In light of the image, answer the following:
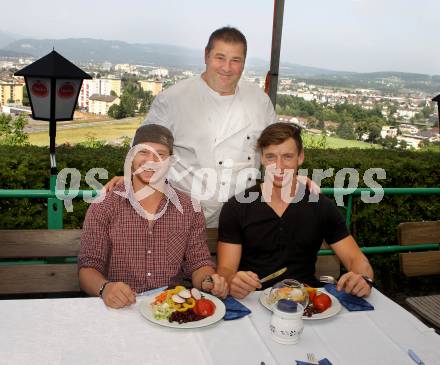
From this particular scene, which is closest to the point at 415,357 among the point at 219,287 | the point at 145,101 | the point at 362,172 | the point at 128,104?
the point at 219,287

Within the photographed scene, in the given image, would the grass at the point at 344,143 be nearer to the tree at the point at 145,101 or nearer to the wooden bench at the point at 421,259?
the tree at the point at 145,101

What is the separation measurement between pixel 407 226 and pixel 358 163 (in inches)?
74.2

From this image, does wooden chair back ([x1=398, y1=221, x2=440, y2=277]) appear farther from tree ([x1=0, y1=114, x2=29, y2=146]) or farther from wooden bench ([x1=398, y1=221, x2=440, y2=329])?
tree ([x1=0, y1=114, x2=29, y2=146])

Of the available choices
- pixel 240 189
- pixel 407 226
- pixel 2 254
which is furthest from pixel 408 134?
pixel 2 254

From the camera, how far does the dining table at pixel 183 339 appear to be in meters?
1.51

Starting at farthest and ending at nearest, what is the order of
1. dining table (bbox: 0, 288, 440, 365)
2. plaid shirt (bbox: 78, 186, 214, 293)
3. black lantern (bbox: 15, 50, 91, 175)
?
1. black lantern (bbox: 15, 50, 91, 175)
2. plaid shirt (bbox: 78, 186, 214, 293)
3. dining table (bbox: 0, 288, 440, 365)

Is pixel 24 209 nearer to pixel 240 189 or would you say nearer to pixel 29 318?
pixel 240 189

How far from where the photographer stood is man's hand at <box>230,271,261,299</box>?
1907 millimetres

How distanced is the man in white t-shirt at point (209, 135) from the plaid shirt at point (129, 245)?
489 millimetres

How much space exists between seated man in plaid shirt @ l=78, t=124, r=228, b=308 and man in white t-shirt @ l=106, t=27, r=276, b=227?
44 centimetres

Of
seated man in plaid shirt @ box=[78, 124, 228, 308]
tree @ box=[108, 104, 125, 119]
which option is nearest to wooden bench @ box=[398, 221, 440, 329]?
seated man in plaid shirt @ box=[78, 124, 228, 308]

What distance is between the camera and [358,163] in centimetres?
470

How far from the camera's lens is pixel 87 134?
4445 mm

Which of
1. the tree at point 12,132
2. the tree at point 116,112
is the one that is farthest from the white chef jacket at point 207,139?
the tree at point 12,132
